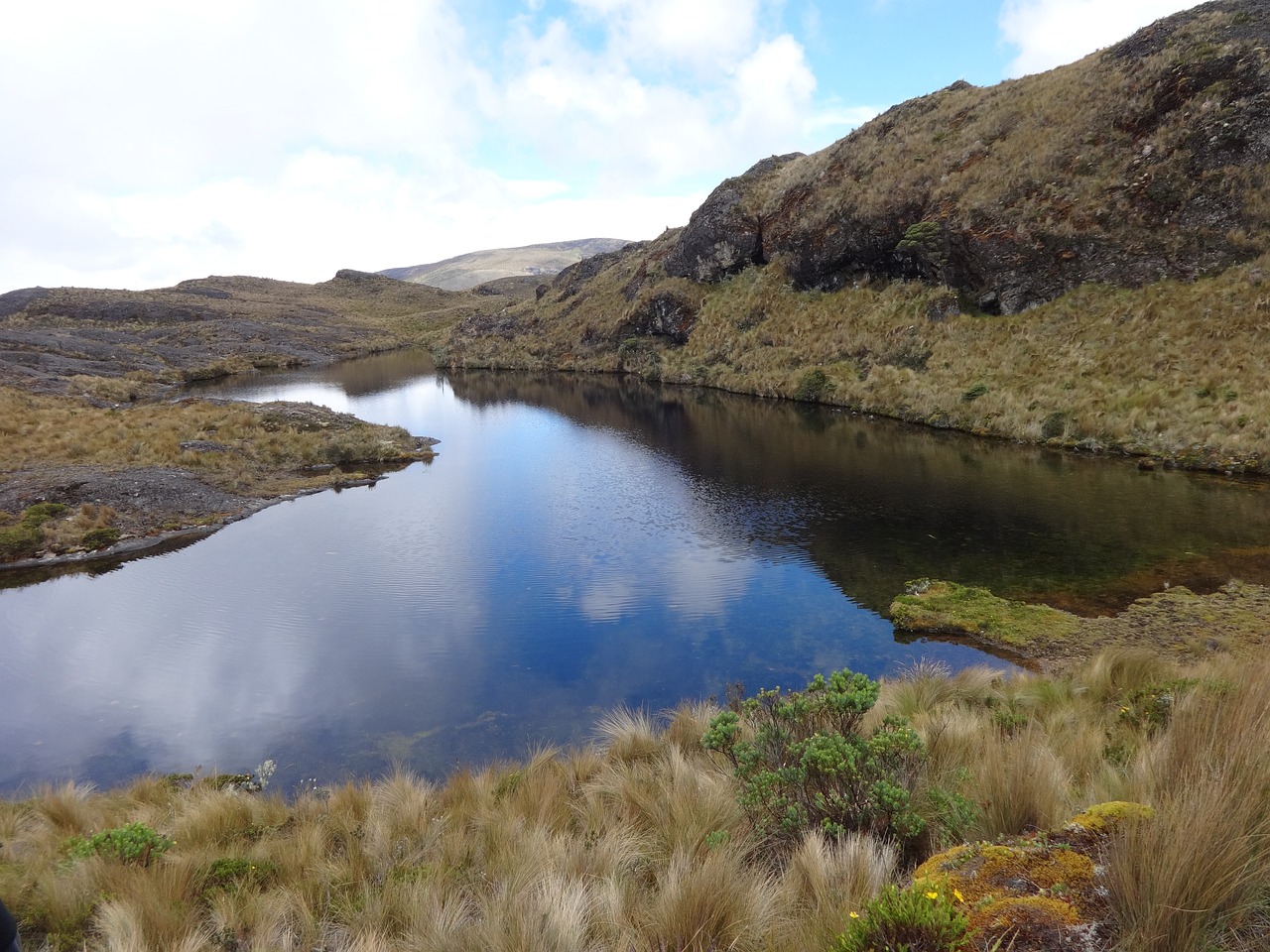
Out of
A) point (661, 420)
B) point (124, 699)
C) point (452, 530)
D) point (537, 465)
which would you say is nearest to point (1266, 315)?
point (661, 420)

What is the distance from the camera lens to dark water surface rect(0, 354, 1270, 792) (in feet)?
34.1

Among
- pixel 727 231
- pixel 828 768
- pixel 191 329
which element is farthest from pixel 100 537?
pixel 191 329

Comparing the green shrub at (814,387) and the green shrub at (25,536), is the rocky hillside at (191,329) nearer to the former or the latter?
the green shrub at (25,536)

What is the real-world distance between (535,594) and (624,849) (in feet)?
32.8

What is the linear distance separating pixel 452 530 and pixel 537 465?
348 inches

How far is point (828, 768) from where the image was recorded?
5074 millimetres

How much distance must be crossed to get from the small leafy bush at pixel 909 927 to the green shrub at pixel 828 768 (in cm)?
173

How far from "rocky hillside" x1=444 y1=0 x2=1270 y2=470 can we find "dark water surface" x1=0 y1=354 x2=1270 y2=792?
15.0 ft

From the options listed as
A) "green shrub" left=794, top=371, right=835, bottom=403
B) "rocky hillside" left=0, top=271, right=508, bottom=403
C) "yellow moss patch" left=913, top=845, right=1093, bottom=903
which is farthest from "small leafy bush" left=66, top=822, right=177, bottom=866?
"rocky hillside" left=0, top=271, right=508, bottom=403

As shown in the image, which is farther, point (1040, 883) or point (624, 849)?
point (624, 849)

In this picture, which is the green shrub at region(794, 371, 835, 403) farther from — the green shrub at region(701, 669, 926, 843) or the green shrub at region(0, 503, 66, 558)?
the green shrub at region(0, 503, 66, 558)

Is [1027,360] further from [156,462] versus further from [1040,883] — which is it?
[156,462]

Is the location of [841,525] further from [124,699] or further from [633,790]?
[124,699]

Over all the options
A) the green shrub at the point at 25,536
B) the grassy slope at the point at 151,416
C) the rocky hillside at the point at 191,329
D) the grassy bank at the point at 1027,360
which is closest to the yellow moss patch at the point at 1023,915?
the grassy slope at the point at 151,416
